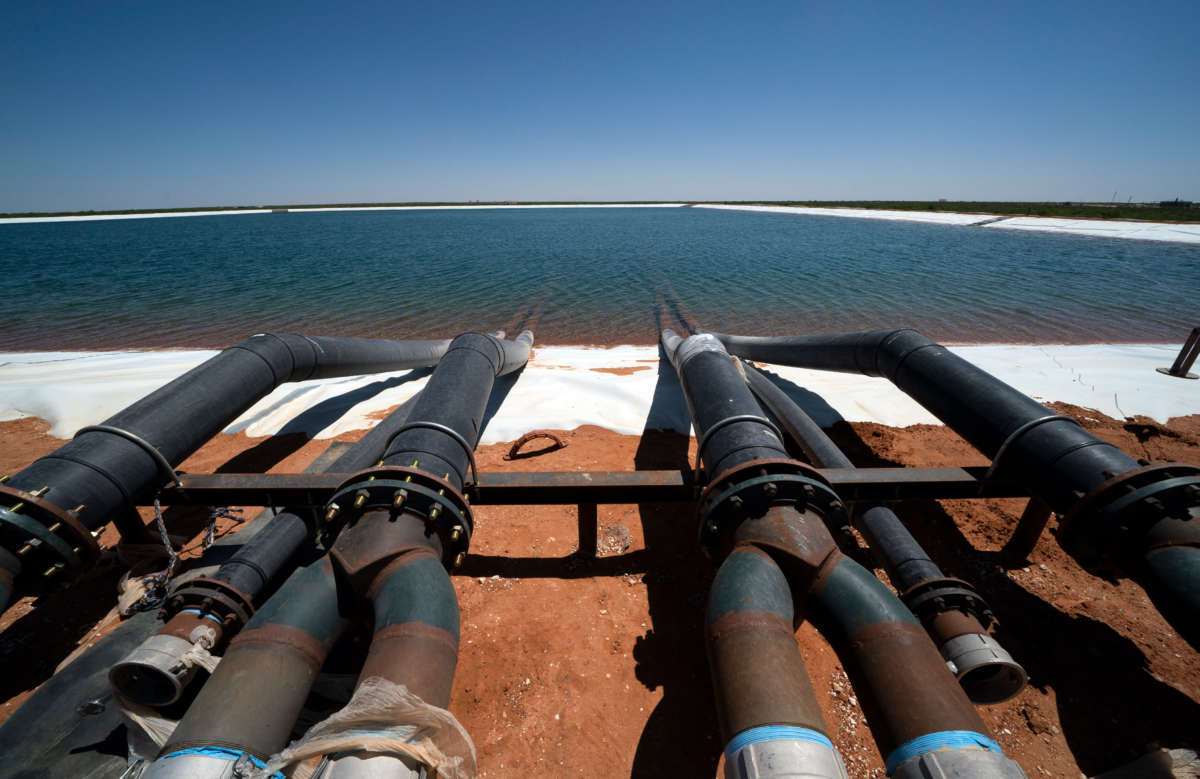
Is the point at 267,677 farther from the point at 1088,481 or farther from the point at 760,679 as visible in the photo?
the point at 1088,481

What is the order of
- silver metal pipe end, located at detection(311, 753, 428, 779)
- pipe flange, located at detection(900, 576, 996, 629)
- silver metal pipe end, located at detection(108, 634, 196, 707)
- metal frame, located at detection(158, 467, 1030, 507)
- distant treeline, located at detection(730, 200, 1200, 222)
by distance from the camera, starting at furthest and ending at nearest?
distant treeline, located at detection(730, 200, 1200, 222), metal frame, located at detection(158, 467, 1030, 507), pipe flange, located at detection(900, 576, 996, 629), silver metal pipe end, located at detection(108, 634, 196, 707), silver metal pipe end, located at detection(311, 753, 428, 779)

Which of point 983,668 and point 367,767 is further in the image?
point 983,668

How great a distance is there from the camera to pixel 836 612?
265 centimetres

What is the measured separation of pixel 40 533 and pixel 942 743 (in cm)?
562

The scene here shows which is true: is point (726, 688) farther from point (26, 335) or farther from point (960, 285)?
point (960, 285)

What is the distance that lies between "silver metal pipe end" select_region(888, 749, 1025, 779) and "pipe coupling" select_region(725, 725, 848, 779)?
32cm

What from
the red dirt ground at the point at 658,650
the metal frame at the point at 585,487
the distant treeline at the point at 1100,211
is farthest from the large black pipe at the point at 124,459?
the distant treeline at the point at 1100,211

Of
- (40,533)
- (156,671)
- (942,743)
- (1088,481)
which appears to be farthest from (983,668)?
(40,533)

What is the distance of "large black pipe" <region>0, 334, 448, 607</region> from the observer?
325 cm

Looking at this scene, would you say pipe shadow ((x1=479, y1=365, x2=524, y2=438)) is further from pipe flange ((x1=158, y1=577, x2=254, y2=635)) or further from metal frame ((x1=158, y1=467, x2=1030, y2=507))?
pipe flange ((x1=158, y1=577, x2=254, y2=635))

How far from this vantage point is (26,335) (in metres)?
16.9

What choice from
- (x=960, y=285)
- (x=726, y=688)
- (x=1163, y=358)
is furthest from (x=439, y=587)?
(x=960, y=285)

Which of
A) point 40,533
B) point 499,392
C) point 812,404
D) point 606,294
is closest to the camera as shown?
point 40,533

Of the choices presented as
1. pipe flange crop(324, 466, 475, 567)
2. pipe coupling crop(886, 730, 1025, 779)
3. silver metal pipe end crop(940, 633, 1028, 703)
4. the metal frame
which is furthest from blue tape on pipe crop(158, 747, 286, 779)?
silver metal pipe end crop(940, 633, 1028, 703)
